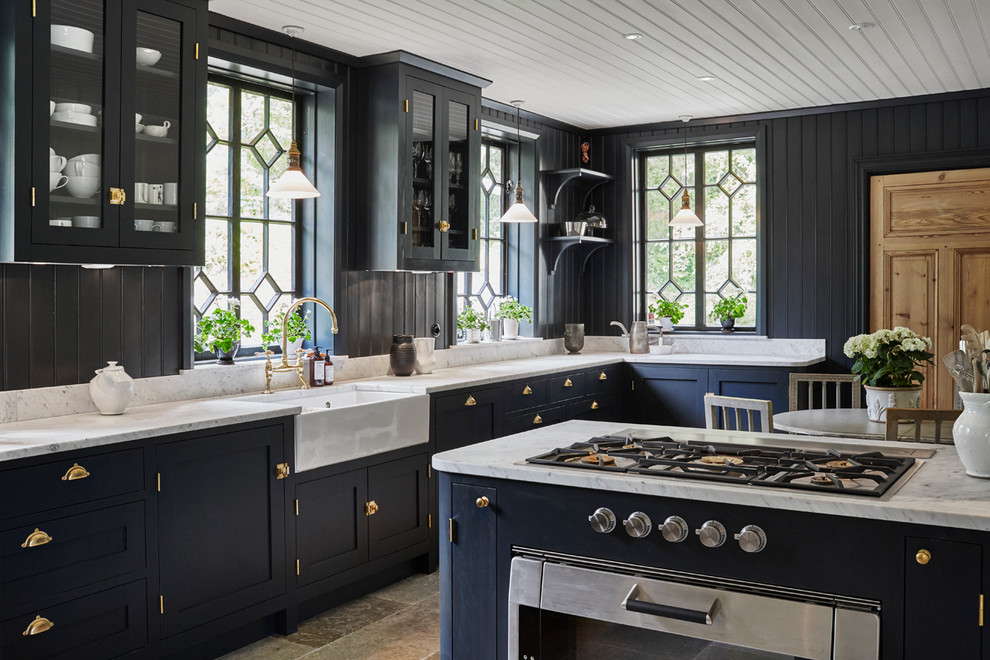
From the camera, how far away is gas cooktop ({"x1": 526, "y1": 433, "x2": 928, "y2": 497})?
80.3 inches

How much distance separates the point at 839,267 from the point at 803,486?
4.40 m

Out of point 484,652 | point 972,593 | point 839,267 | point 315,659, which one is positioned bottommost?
point 315,659

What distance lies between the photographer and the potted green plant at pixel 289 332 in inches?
170

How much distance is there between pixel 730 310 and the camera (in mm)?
6355

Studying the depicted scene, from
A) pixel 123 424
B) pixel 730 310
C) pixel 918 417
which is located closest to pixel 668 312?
pixel 730 310

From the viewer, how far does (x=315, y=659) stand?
332cm

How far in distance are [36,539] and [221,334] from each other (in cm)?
146

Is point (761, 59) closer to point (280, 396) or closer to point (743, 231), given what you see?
point (743, 231)

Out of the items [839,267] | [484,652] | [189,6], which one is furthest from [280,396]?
[839,267]

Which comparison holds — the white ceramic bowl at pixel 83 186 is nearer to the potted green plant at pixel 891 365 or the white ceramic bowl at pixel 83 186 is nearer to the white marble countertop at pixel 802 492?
A: the white marble countertop at pixel 802 492

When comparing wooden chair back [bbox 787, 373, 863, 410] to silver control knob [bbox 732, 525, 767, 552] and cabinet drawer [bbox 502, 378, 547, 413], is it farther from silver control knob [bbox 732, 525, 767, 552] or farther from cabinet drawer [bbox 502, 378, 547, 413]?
silver control knob [bbox 732, 525, 767, 552]

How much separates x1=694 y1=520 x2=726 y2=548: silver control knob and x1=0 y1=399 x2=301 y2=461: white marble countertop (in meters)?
1.88

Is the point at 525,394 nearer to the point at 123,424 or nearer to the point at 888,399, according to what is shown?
the point at 888,399

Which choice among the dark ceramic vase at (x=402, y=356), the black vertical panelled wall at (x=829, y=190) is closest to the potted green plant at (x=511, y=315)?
the dark ceramic vase at (x=402, y=356)
